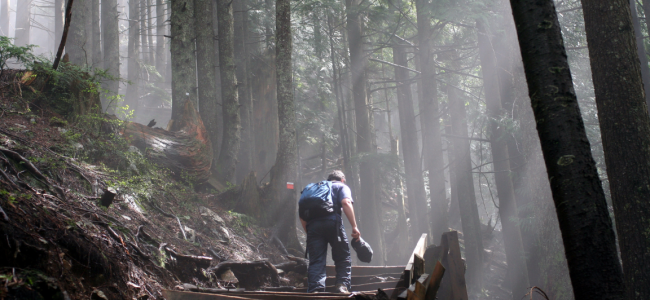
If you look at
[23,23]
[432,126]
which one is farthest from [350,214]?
[23,23]

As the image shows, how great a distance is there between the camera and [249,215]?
10500 millimetres

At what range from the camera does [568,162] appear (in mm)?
3201

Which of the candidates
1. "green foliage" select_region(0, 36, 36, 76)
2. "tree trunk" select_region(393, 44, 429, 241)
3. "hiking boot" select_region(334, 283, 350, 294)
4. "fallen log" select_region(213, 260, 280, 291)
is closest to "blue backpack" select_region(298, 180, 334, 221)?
"hiking boot" select_region(334, 283, 350, 294)

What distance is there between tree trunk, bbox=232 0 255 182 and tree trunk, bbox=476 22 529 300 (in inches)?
355

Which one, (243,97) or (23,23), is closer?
(243,97)

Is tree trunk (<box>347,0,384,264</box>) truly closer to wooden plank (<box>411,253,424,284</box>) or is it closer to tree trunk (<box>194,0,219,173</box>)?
tree trunk (<box>194,0,219,173</box>)

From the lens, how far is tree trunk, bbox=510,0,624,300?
10.2 feet

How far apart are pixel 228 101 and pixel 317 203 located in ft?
24.3

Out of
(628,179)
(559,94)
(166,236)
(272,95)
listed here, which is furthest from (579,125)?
(272,95)

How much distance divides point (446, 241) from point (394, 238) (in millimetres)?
14662

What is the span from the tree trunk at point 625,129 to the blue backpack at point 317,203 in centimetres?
428

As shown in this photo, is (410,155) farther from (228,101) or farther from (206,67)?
(206,67)

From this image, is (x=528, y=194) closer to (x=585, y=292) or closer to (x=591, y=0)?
(x=591, y=0)

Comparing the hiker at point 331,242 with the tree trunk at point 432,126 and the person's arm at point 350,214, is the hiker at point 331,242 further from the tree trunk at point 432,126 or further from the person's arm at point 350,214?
the tree trunk at point 432,126
